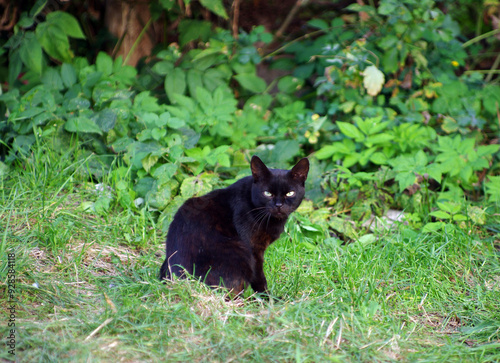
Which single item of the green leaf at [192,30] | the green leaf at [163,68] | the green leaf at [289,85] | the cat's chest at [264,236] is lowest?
the cat's chest at [264,236]

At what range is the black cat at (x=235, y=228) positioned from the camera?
2.59 metres

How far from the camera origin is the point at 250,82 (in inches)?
182

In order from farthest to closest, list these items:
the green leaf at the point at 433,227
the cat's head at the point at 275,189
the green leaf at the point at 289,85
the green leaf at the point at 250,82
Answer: the green leaf at the point at 289,85 < the green leaf at the point at 250,82 < the green leaf at the point at 433,227 < the cat's head at the point at 275,189

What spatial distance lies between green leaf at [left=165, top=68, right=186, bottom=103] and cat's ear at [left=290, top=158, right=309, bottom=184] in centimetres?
171

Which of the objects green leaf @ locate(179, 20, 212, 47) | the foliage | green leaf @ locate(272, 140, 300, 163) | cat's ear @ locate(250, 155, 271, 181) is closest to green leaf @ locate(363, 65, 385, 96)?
the foliage

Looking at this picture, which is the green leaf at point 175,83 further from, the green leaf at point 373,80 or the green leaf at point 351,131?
the green leaf at point 373,80

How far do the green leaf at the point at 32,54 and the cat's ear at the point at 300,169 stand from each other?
2.27 metres

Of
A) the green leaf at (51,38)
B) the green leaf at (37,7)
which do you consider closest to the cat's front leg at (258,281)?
the green leaf at (51,38)

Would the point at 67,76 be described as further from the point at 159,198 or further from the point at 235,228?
the point at 235,228

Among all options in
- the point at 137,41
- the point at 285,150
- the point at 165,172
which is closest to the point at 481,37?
the point at 285,150

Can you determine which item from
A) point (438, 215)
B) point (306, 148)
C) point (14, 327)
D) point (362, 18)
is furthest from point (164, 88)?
point (14, 327)

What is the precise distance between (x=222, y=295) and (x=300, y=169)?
0.86 m

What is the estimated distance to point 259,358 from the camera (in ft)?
6.82

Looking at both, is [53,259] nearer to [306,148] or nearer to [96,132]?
[96,132]
